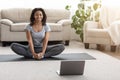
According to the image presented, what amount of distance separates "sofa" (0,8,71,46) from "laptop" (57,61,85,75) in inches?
103

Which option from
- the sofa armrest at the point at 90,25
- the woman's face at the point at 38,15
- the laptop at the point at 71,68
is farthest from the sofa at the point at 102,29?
the laptop at the point at 71,68

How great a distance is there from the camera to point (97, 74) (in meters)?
2.85

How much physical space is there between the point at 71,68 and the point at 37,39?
1.18 m

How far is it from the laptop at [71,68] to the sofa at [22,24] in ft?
8.58

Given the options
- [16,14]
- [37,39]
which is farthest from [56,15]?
[37,39]

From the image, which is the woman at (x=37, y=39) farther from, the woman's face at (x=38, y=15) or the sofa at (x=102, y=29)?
the sofa at (x=102, y=29)

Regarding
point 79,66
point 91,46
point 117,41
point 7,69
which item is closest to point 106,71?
point 79,66

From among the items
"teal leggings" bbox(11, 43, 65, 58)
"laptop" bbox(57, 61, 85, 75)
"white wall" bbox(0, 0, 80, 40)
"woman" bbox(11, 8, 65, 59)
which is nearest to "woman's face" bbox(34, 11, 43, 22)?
"woman" bbox(11, 8, 65, 59)

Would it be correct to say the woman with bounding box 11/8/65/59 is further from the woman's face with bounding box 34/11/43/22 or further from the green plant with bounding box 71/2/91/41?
the green plant with bounding box 71/2/91/41

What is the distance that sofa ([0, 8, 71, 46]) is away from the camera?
5211 mm

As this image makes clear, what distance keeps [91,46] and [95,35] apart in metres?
0.52

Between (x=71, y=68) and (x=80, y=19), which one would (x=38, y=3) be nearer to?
(x=80, y=19)

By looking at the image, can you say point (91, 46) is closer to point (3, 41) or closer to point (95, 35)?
point (95, 35)

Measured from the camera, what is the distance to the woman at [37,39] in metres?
3.71
